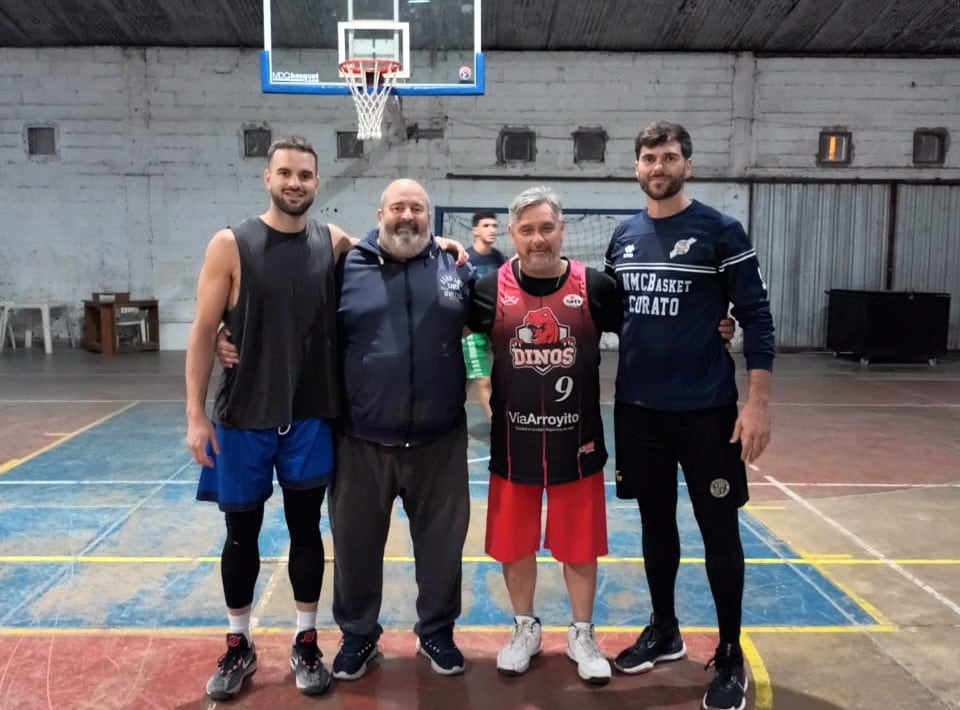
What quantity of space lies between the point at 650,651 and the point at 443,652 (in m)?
0.82

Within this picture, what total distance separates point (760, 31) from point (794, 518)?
10171 mm

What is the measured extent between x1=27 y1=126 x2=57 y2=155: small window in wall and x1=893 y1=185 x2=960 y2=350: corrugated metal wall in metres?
14.6

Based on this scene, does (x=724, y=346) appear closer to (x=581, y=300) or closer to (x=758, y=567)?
(x=581, y=300)

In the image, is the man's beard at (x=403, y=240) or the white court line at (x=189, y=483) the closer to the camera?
the man's beard at (x=403, y=240)

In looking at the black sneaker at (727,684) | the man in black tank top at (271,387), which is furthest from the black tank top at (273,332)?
the black sneaker at (727,684)

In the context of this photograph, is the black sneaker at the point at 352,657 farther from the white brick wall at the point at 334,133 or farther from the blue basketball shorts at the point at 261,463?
the white brick wall at the point at 334,133

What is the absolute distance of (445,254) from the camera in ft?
10.2

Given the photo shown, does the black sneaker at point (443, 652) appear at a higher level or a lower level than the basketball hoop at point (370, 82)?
lower

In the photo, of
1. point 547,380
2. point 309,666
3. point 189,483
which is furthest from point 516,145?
point 309,666

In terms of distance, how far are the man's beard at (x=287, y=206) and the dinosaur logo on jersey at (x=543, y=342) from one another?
0.90 meters

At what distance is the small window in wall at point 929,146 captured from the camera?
1355cm

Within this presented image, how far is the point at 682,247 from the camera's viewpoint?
9.16ft

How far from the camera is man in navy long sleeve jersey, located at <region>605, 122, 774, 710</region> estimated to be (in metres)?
2.77

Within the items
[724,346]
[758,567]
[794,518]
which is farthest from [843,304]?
[724,346]
